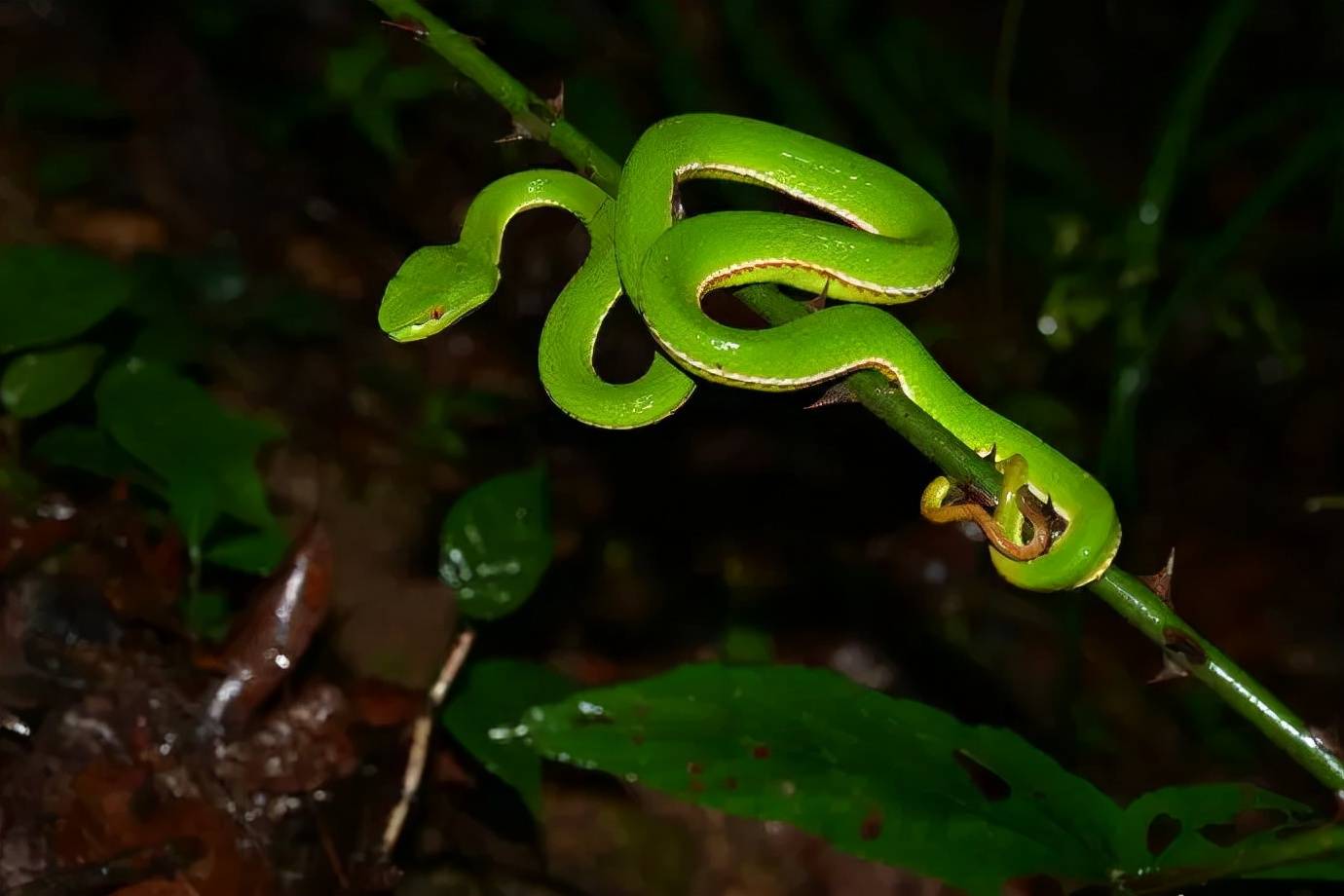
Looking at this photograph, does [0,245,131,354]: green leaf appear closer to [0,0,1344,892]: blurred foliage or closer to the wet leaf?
[0,0,1344,892]: blurred foliage

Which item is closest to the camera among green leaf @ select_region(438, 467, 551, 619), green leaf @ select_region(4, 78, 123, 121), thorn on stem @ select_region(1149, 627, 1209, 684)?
thorn on stem @ select_region(1149, 627, 1209, 684)

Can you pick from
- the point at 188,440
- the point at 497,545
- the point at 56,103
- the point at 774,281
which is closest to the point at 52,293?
the point at 188,440

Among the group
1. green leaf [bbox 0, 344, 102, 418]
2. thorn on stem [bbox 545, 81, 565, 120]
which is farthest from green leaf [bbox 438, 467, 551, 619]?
green leaf [bbox 0, 344, 102, 418]

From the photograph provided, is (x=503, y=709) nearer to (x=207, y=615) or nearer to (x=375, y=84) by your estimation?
(x=207, y=615)

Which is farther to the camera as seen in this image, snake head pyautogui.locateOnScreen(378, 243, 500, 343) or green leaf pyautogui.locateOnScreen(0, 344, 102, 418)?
green leaf pyautogui.locateOnScreen(0, 344, 102, 418)

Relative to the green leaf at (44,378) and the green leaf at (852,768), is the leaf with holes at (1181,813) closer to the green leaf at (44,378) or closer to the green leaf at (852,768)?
the green leaf at (852,768)

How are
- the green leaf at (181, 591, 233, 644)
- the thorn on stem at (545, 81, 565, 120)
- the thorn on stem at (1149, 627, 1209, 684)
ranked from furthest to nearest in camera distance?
the green leaf at (181, 591, 233, 644)
the thorn on stem at (545, 81, 565, 120)
the thorn on stem at (1149, 627, 1209, 684)

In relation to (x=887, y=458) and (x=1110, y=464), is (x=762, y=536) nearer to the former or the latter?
(x=887, y=458)

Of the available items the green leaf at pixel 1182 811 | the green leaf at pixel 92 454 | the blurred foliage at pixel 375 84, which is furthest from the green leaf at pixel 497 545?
the blurred foliage at pixel 375 84

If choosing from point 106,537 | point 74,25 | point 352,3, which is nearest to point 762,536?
point 106,537
